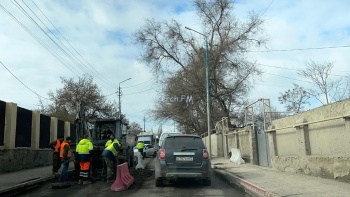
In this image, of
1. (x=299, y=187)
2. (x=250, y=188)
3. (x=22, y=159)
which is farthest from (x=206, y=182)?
(x=22, y=159)

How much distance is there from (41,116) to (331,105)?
54.3 ft

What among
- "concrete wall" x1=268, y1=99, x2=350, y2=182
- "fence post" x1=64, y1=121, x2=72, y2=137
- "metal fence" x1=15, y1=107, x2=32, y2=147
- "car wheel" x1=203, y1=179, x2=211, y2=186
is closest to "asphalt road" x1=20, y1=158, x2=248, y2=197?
"car wheel" x1=203, y1=179, x2=211, y2=186

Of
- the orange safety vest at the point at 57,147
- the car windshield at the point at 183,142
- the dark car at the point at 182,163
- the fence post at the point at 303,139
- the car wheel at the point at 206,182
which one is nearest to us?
the dark car at the point at 182,163

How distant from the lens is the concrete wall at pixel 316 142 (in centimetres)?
1088

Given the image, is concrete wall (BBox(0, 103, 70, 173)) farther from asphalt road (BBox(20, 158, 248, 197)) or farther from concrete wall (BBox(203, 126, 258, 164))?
concrete wall (BBox(203, 126, 258, 164))

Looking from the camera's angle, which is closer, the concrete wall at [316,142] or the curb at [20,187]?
the curb at [20,187]

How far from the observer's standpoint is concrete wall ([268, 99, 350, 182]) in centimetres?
1088

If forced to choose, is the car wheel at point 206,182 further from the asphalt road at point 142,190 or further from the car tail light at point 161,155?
the car tail light at point 161,155

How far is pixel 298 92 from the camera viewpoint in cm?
5397

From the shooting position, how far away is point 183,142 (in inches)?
478

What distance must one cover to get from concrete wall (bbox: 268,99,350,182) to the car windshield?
399 centimetres

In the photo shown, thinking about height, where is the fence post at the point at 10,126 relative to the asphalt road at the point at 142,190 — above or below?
above

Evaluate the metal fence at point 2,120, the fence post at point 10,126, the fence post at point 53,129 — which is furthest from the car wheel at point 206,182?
the fence post at point 53,129

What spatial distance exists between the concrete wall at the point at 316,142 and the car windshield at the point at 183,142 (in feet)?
13.1
